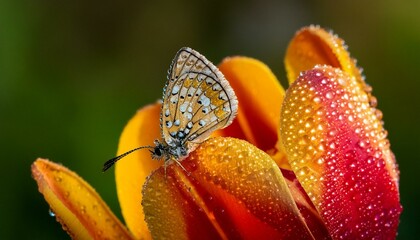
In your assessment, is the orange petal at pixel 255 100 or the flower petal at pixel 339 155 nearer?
the flower petal at pixel 339 155

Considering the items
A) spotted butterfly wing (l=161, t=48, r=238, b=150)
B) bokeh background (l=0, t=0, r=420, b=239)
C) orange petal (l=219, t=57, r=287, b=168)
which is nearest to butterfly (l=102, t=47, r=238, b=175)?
spotted butterfly wing (l=161, t=48, r=238, b=150)

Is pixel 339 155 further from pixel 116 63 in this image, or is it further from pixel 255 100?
pixel 116 63

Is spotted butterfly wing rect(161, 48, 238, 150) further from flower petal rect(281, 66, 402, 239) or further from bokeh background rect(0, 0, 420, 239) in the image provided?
bokeh background rect(0, 0, 420, 239)

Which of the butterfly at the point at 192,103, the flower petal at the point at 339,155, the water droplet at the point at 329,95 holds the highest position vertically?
the butterfly at the point at 192,103

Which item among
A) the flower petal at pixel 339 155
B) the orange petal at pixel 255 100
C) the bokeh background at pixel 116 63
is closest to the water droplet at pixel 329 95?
the flower petal at pixel 339 155

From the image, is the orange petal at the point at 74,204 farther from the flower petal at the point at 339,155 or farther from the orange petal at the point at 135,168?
the flower petal at the point at 339,155

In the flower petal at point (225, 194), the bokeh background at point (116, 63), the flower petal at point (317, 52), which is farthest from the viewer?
the bokeh background at point (116, 63)

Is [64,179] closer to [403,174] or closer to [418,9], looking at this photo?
[403,174]
